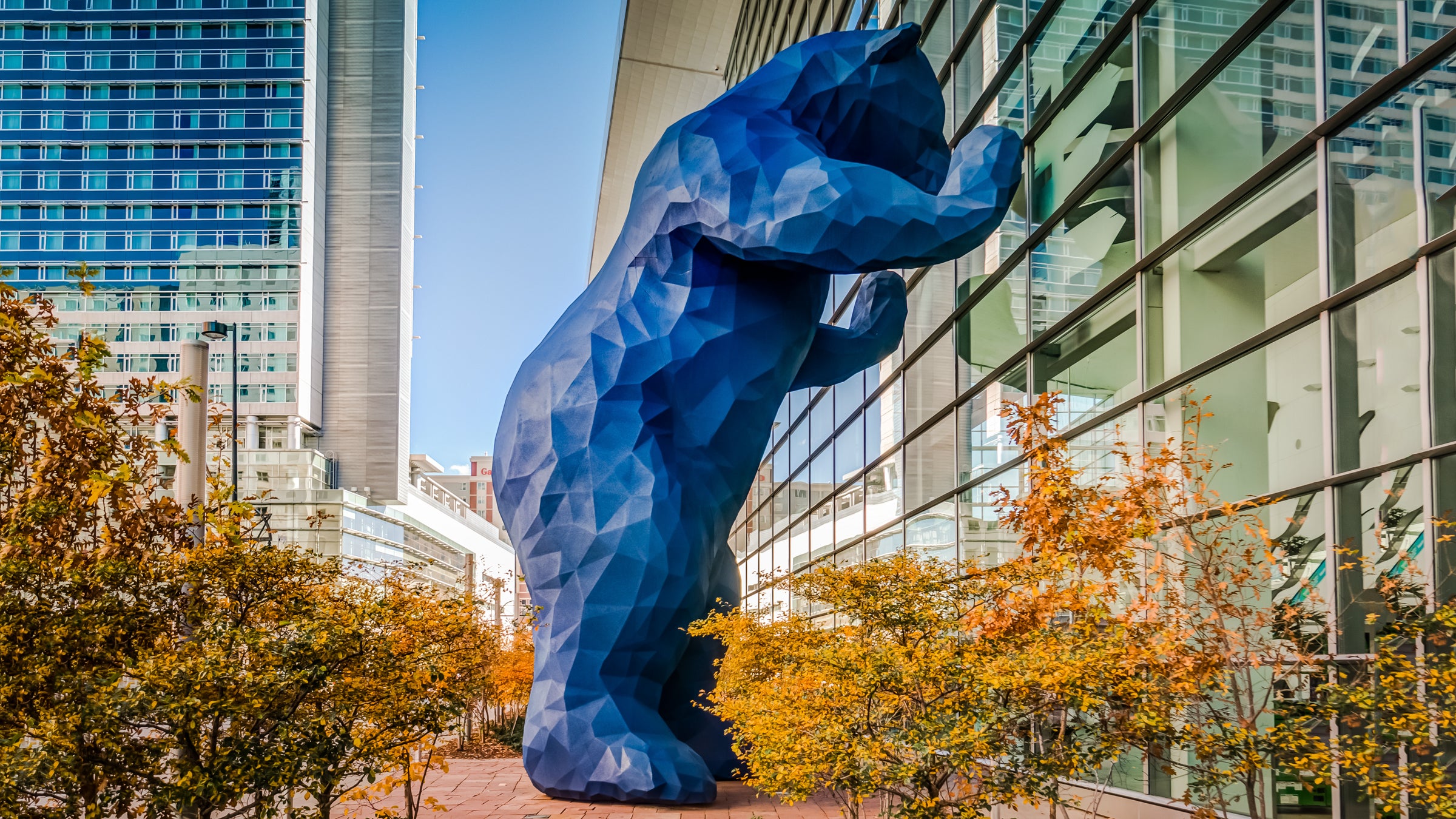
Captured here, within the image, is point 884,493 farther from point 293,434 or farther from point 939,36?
point 293,434

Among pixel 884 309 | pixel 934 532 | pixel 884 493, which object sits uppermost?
pixel 884 309

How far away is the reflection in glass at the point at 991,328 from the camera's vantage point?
424 inches

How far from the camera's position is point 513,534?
10039 millimetres

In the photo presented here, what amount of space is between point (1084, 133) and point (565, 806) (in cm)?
672

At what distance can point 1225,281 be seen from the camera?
7531mm

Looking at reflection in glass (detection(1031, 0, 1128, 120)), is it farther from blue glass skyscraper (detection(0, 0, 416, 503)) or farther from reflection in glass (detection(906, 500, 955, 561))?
blue glass skyscraper (detection(0, 0, 416, 503))

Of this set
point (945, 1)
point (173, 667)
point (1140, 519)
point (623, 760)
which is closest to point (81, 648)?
point (173, 667)

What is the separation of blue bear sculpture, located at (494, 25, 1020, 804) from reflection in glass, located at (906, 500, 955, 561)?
9.99ft

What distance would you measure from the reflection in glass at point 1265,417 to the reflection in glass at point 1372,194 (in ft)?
1.61

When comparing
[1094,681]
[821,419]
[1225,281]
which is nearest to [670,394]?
[1225,281]

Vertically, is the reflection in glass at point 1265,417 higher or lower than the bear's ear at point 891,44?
lower

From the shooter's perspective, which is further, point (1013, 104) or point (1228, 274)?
point (1013, 104)

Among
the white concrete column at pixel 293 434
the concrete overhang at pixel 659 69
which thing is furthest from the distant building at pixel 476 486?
the concrete overhang at pixel 659 69

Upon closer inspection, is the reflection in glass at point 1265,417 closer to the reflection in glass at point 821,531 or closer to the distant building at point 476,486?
the reflection in glass at point 821,531
